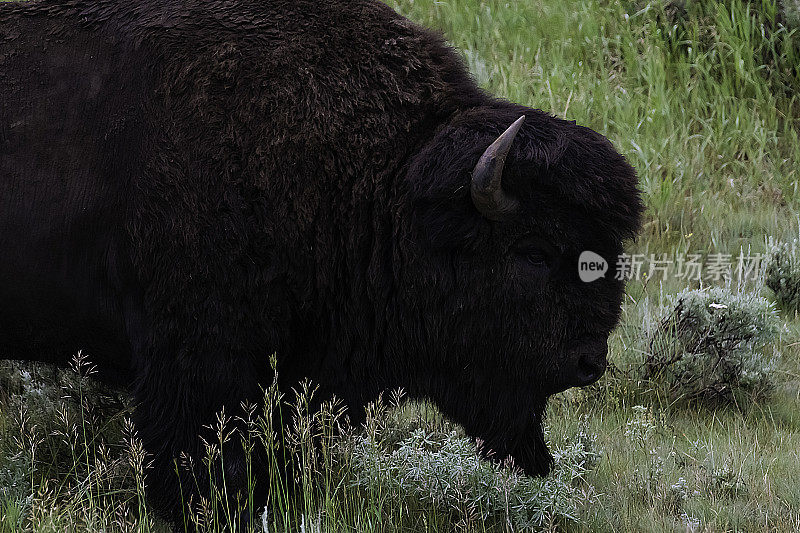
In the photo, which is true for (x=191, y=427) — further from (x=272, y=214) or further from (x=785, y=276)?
(x=785, y=276)

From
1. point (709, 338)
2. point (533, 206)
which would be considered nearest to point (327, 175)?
point (533, 206)

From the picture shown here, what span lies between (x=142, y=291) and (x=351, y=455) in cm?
100

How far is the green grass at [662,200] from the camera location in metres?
3.83

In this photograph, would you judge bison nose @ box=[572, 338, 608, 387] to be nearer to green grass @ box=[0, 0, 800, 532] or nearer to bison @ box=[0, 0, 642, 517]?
bison @ box=[0, 0, 642, 517]

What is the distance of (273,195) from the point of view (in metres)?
3.35

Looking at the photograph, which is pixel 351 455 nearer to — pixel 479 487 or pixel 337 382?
pixel 337 382

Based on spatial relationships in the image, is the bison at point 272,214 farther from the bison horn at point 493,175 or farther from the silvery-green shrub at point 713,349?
the silvery-green shrub at point 713,349

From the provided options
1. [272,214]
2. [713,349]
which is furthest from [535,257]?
[713,349]

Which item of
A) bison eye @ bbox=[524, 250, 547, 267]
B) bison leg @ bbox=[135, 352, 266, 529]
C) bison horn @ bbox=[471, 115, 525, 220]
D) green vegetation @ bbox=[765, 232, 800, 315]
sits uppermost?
bison horn @ bbox=[471, 115, 525, 220]

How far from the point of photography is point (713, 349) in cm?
520

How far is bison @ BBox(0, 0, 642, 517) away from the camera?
131 inches

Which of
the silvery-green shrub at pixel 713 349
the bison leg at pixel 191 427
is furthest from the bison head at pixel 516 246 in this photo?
the silvery-green shrub at pixel 713 349

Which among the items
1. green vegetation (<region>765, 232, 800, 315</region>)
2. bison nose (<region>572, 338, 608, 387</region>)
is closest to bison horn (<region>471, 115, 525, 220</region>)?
bison nose (<region>572, 338, 608, 387</region>)

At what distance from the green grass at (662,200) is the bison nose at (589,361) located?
0.38 metres
